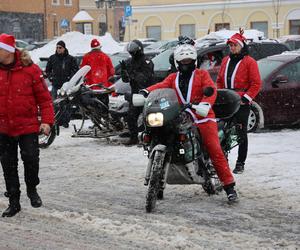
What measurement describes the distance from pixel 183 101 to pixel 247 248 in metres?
2.04

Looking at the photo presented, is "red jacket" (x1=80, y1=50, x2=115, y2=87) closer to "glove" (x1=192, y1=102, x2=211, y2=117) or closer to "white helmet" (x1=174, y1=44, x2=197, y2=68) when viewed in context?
"white helmet" (x1=174, y1=44, x2=197, y2=68)

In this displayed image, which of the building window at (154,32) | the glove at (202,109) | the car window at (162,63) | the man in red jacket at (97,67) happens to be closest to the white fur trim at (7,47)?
the glove at (202,109)

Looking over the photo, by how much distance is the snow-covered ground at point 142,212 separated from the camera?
643 centimetres

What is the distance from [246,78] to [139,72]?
2.94 metres

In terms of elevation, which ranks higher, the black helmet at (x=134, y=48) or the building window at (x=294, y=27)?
the building window at (x=294, y=27)

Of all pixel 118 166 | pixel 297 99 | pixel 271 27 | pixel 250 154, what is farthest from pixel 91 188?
pixel 271 27

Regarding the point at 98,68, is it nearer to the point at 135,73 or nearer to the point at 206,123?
the point at 135,73

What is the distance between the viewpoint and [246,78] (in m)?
9.39

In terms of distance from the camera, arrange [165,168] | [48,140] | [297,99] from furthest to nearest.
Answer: [297,99] < [48,140] < [165,168]

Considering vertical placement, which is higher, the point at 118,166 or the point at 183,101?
the point at 183,101

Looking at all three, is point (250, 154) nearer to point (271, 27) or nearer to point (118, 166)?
point (118, 166)

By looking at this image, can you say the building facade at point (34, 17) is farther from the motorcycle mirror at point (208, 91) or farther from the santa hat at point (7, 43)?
the motorcycle mirror at point (208, 91)

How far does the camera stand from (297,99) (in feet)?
44.2

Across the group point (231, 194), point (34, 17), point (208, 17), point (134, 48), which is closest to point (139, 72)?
point (134, 48)
